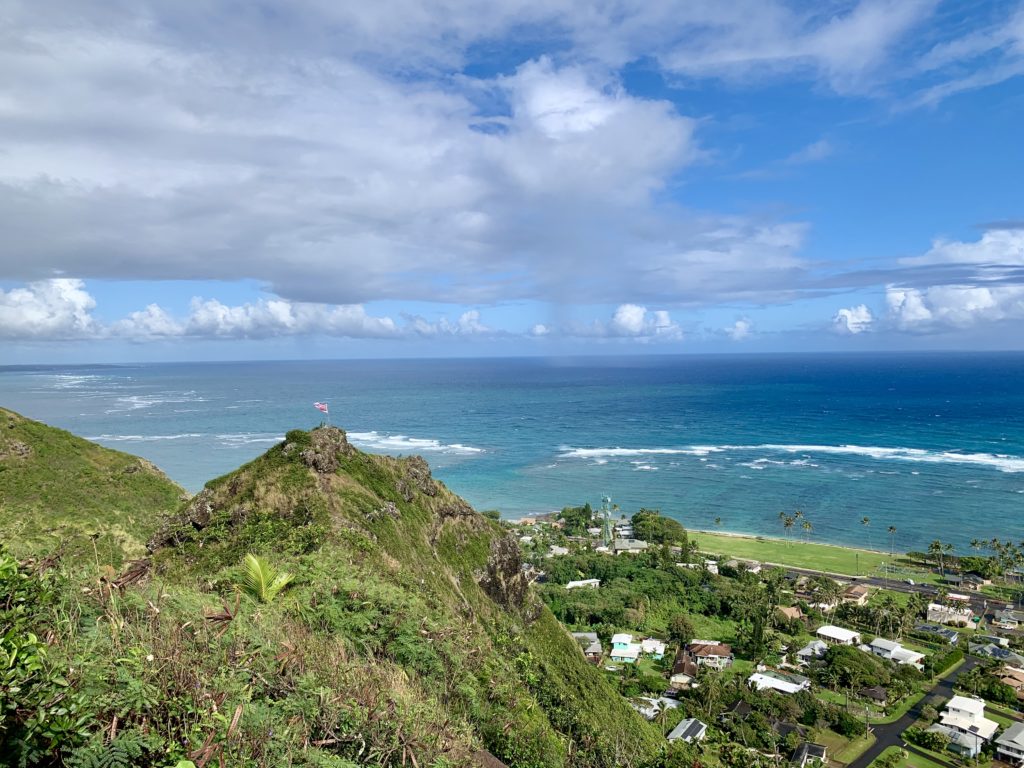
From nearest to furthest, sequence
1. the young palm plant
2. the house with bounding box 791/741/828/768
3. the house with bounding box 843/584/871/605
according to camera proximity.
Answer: the young palm plant
the house with bounding box 791/741/828/768
the house with bounding box 843/584/871/605

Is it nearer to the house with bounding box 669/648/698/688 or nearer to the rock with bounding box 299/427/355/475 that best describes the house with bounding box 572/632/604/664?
the house with bounding box 669/648/698/688

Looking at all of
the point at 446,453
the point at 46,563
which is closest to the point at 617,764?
the point at 46,563

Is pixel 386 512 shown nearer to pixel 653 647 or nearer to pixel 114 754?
pixel 114 754

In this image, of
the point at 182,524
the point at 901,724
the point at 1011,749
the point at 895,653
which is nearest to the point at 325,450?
the point at 182,524

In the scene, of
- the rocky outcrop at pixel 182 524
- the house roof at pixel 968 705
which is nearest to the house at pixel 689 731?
the house roof at pixel 968 705

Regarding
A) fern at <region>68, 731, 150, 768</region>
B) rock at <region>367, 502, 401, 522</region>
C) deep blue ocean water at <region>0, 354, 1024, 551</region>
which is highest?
fern at <region>68, 731, 150, 768</region>

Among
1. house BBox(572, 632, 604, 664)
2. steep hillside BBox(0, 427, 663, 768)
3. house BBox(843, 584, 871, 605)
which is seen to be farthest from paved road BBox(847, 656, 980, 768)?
house BBox(572, 632, 604, 664)
